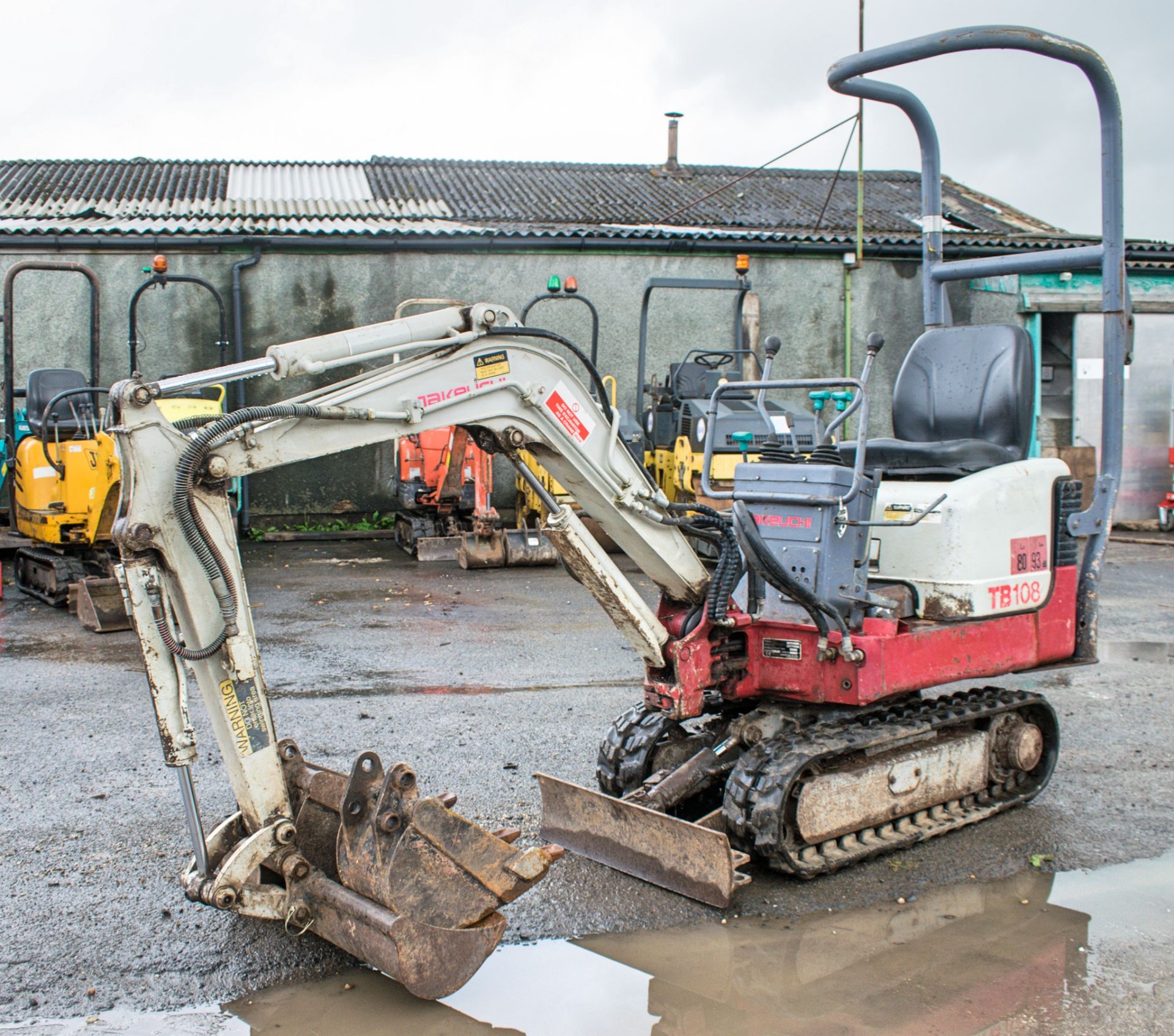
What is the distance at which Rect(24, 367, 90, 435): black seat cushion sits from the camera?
34.0ft

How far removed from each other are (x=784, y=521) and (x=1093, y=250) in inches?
79.7

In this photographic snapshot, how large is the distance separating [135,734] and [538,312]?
9968mm

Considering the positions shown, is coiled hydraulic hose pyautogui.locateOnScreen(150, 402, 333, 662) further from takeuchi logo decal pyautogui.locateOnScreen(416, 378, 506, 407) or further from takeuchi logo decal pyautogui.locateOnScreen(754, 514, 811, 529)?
takeuchi logo decal pyautogui.locateOnScreen(754, 514, 811, 529)

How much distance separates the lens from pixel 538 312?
49.2ft

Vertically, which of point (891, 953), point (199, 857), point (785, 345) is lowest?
point (891, 953)

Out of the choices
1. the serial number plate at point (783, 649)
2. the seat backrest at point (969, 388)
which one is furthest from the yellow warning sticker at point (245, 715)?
the seat backrest at point (969, 388)

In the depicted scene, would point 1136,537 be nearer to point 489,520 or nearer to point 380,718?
point 489,520

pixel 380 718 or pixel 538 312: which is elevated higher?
pixel 538 312

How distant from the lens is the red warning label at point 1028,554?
15.9 feet

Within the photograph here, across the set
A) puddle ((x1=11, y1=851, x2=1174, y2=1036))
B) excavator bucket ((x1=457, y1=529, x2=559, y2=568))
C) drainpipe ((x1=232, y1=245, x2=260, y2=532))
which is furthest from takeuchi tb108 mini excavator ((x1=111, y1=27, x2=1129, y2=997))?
drainpipe ((x1=232, y1=245, x2=260, y2=532))

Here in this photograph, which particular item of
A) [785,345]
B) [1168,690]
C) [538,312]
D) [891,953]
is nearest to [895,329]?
[785,345]

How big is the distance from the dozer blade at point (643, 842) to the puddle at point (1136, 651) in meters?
4.54

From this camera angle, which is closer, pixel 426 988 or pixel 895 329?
pixel 426 988

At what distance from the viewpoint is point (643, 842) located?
4227mm
